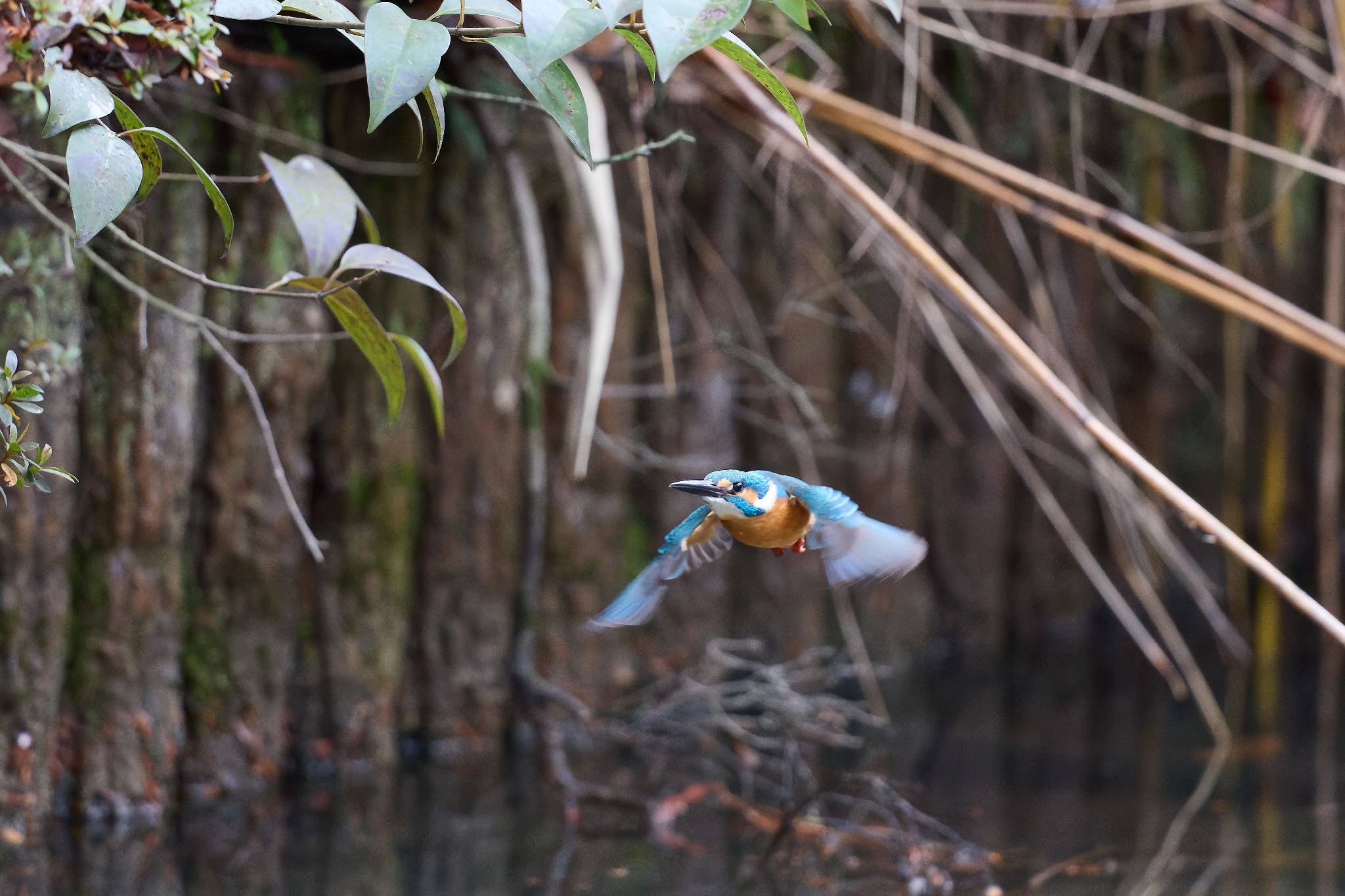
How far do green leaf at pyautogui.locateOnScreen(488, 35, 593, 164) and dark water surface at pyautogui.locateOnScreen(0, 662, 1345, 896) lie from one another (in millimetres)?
1238

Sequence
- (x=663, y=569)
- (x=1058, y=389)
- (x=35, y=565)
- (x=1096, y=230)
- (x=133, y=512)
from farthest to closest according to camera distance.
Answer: (x=133, y=512) < (x=35, y=565) < (x=1096, y=230) < (x=1058, y=389) < (x=663, y=569)

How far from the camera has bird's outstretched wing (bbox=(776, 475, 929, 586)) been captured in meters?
0.96

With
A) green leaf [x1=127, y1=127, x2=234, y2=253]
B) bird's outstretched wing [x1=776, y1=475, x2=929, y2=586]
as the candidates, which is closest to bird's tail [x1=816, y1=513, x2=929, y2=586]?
bird's outstretched wing [x1=776, y1=475, x2=929, y2=586]

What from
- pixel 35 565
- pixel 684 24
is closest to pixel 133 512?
pixel 35 565

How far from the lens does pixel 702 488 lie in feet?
2.86

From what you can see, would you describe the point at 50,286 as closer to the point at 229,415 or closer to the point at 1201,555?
the point at 229,415

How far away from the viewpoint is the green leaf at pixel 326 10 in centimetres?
89

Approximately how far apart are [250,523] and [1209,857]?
5.58ft

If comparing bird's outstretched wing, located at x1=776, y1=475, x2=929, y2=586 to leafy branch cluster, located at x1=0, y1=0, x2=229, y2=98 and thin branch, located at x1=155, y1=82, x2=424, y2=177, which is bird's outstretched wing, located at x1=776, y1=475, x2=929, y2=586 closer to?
leafy branch cluster, located at x1=0, y1=0, x2=229, y2=98

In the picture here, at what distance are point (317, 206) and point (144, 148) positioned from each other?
0.15 m

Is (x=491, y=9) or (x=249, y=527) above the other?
(x=491, y=9)

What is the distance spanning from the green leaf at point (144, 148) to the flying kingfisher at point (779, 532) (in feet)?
1.64

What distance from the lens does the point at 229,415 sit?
88.4 inches

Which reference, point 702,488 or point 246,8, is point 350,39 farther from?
point 702,488
